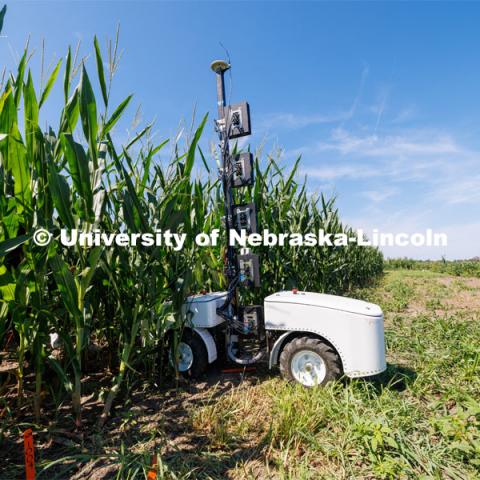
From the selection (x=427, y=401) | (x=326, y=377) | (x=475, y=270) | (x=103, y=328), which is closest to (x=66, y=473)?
(x=103, y=328)

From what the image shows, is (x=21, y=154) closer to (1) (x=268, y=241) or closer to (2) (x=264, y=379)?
(2) (x=264, y=379)

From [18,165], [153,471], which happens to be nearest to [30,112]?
[18,165]

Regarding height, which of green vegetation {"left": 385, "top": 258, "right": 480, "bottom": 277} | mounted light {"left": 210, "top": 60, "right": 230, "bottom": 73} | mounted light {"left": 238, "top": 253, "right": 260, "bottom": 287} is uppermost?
mounted light {"left": 210, "top": 60, "right": 230, "bottom": 73}

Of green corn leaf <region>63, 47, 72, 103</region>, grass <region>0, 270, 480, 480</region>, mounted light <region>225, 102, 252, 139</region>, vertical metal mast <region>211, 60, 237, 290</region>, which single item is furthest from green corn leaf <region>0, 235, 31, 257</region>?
mounted light <region>225, 102, 252, 139</region>

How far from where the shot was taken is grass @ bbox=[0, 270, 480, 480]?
1.64 meters

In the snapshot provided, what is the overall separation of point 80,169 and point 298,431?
206 cm

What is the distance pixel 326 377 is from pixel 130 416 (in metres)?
1.53

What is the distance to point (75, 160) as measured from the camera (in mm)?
1768

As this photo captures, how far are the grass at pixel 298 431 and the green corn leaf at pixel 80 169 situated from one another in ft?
4.64

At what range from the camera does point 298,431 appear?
1867mm

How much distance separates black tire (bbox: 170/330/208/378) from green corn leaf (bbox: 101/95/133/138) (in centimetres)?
195

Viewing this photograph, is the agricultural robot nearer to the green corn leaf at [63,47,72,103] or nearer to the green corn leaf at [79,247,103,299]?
Result: the green corn leaf at [79,247,103,299]

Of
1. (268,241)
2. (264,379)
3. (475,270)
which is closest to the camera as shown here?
(264,379)

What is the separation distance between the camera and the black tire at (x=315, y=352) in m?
2.46
